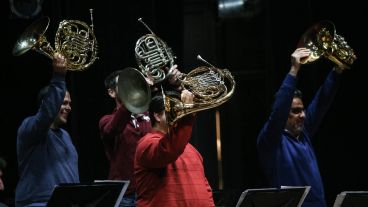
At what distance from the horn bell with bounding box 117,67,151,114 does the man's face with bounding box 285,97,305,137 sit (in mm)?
1165

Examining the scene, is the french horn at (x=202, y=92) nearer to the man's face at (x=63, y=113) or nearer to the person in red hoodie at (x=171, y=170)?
the person in red hoodie at (x=171, y=170)

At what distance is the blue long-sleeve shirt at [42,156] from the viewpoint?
14.9 feet

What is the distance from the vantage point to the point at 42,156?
15.1 feet

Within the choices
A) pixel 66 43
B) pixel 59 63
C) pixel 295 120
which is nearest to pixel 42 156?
pixel 59 63

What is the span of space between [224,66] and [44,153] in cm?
279

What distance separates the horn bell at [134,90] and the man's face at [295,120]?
1165mm

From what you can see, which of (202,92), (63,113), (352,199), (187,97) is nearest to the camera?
(187,97)

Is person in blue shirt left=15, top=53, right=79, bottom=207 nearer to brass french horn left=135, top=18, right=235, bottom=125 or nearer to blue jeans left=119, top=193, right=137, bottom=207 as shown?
blue jeans left=119, top=193, right=137, bottom=207

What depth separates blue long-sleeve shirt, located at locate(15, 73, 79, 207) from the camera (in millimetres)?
4543

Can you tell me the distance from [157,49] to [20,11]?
1.43 m

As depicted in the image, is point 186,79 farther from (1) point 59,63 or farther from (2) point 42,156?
(2) point 42,156

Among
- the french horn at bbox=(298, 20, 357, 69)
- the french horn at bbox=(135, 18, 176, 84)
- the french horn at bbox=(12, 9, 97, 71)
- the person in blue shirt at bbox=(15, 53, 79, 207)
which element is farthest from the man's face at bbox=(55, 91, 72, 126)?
the french horn at bbox=(298, 20, 357, 69)

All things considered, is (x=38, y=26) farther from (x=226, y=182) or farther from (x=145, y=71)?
(x=226, y=182)

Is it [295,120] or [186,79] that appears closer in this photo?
[186,79]
